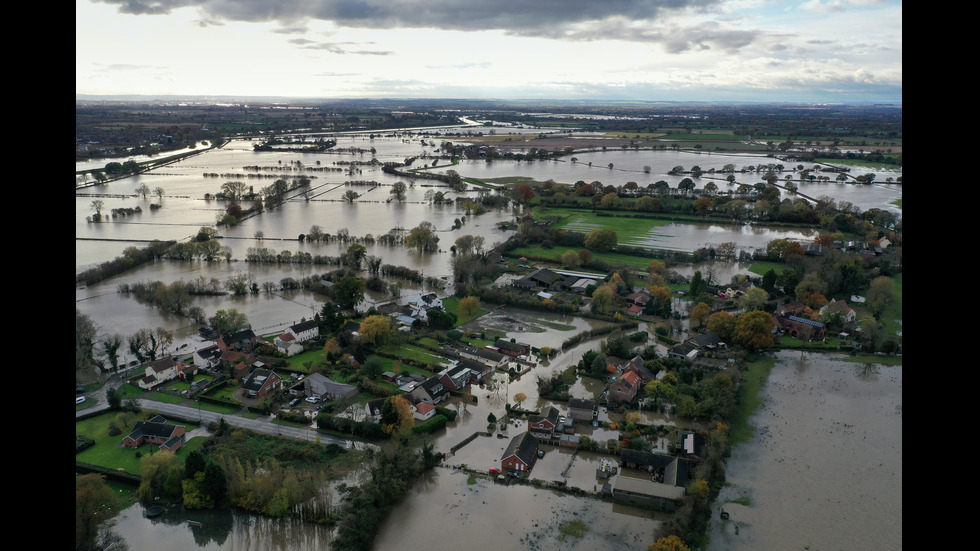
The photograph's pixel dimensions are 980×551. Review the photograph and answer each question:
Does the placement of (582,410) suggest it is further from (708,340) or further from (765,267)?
(765,267)

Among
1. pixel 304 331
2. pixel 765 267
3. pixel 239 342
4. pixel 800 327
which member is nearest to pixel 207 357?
pixel 239 342

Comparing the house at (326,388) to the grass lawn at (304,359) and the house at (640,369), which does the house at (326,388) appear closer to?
the grass lawn at (304,359)

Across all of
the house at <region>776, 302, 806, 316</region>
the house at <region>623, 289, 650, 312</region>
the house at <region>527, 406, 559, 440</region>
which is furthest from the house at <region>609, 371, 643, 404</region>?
the house at <region>776, 302, 806, 316</region>

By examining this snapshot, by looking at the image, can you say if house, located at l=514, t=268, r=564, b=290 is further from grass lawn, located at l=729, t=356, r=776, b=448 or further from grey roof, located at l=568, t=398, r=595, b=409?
grey roof, located at l=568, t=398, r=595, b=409

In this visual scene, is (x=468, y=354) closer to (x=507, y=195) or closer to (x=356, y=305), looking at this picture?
(x=356, y=305)

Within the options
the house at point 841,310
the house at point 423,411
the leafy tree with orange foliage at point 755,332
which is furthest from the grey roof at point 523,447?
the house at point 841,310
